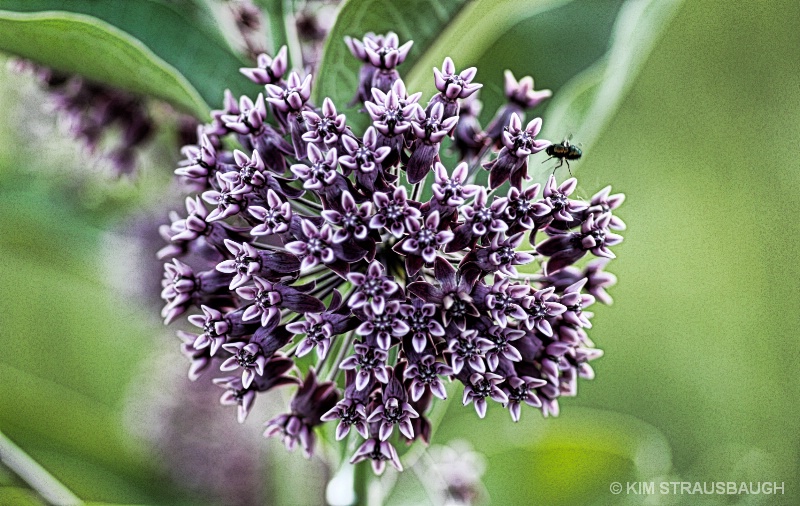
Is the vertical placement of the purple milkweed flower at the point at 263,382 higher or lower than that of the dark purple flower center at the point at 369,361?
lower

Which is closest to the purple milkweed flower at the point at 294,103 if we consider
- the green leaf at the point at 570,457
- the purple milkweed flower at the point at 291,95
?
the purple milkweed flower at the point at 291,95

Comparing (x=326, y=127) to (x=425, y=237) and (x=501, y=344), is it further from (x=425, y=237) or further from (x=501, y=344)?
(x=501, y=344)

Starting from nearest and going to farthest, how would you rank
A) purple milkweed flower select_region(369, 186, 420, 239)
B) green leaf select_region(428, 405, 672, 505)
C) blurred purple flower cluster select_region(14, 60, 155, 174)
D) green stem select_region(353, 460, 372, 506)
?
1. purple milkweed flower select_region(369, 186, 420, 239)
2. green stem select_region(353, 460, 372, 506)
3. blurred purple flower cluster select_region(14, 60, 155, 174)
4. green leaf select_region(428, 405, 672, 505)

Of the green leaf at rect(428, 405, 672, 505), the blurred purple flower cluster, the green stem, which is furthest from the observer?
the green leaf at rect(428, 405, 672, 505)

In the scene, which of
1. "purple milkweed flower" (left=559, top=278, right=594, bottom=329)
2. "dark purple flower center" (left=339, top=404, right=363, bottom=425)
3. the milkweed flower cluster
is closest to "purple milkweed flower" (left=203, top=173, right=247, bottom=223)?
the milkweed flower cluster

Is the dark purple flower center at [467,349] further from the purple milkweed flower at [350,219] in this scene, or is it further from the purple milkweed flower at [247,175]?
the purple milkweed flower at [247,175]

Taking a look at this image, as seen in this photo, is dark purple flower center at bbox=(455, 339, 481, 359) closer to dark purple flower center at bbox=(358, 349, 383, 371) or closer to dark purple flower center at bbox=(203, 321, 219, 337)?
dark purple flower center at bbox=(358, 349, 383, 371)

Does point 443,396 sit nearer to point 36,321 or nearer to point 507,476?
point 507,476
